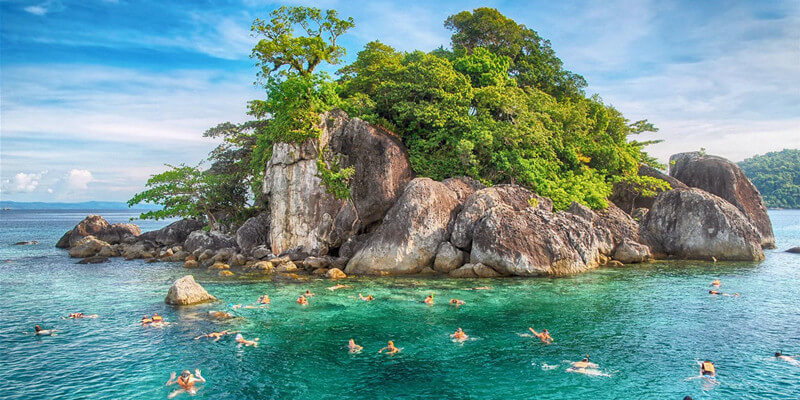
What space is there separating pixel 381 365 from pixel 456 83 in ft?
87.0

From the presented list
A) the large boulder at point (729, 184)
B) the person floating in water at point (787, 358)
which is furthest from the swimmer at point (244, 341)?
the large boulder at point (729, 184)

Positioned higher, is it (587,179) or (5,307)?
(587,179)

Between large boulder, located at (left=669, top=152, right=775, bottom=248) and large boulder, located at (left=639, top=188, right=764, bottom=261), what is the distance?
9193mm

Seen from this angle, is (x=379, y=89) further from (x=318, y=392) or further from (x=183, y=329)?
(x=318, y=392)

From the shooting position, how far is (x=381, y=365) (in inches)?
566

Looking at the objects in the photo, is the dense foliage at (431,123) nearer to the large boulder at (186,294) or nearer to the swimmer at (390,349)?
the large boulder at (186,294)

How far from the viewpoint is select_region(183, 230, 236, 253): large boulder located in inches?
1543

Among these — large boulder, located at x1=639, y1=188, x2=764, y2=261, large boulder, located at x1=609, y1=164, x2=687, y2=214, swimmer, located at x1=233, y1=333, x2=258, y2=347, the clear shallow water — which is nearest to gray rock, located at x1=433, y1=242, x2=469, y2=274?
the clear shallow water

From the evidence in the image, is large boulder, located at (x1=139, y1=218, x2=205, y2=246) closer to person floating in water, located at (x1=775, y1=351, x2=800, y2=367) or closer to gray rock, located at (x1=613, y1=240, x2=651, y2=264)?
gray rock, located at (x1=613, y1=240, x2=651, y2=264)

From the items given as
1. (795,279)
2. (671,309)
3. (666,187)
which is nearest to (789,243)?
(666,187)

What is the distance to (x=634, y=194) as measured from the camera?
43.2 metres

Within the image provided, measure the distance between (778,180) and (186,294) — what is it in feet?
449

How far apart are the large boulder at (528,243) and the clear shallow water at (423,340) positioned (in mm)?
1547

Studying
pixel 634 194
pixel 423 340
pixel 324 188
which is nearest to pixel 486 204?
pixel 324 188
